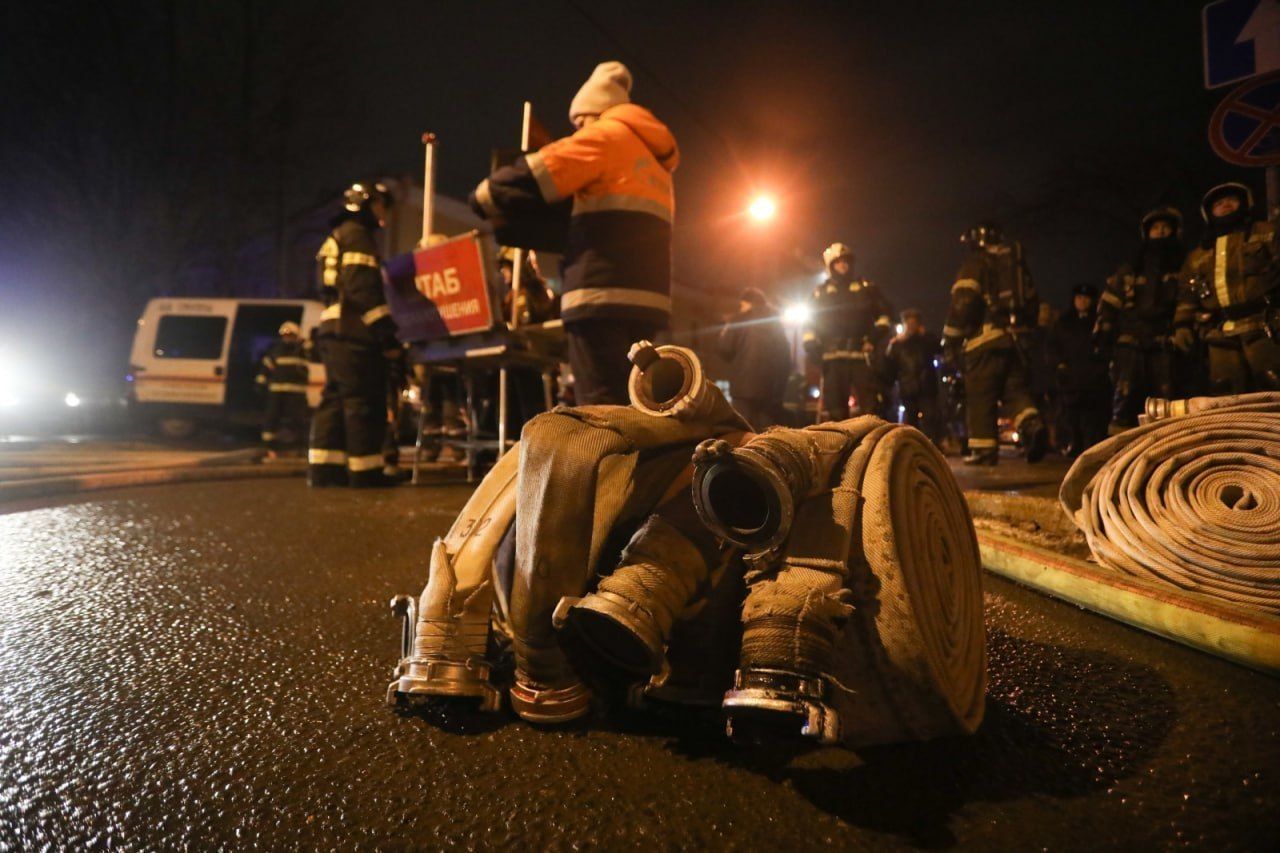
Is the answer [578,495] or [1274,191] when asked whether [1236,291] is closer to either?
[1274,191]

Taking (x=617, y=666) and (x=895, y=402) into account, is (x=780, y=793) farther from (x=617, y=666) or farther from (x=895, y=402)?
(x=895, y=402)

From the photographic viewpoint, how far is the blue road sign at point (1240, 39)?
134 inches

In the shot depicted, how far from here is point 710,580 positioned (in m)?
1.26

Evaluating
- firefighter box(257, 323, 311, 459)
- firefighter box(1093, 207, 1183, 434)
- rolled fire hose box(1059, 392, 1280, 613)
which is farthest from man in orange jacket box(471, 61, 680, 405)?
firefighter box(257, 323, 311, 459)

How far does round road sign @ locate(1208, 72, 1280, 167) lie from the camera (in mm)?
3410

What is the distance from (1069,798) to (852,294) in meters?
5.90

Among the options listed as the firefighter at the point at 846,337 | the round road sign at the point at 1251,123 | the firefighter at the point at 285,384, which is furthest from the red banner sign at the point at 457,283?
the firefighter at the point at 285,384

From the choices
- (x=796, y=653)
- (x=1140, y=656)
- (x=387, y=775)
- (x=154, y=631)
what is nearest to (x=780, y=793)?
(x=796, y=653)

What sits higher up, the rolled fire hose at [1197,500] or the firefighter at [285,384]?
Result: the firefighter at [285,384]

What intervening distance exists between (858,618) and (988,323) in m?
5.59

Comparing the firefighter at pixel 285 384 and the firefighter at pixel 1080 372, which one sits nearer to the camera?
the firefighter at pixel 1080 372

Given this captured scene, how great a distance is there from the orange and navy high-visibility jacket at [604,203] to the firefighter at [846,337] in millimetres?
3905

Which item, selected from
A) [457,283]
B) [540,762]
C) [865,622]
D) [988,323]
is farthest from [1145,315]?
[540,762]

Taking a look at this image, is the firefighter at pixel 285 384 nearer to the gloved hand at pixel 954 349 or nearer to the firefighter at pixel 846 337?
the firefighter at pixel 846 337
